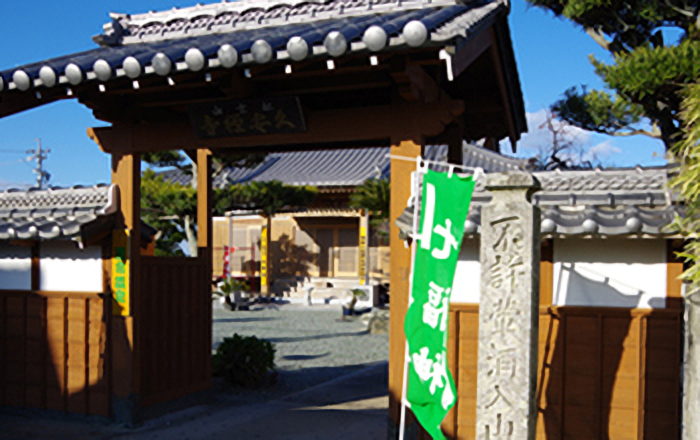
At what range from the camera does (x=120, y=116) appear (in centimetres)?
813

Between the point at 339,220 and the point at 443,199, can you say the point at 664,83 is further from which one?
the point at 339,220

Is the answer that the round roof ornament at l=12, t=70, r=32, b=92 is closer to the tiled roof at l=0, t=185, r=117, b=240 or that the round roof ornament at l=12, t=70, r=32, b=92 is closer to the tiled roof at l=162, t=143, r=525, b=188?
the tiled roof at l=0, t=185, r=117, b=240

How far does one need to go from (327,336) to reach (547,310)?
1230 cm

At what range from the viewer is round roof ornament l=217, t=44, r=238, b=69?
19.6 feet

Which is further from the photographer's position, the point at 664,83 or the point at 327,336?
the point at 327,336

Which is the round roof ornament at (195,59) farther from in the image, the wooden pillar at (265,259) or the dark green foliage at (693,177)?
the wooden pillar at (265,259)

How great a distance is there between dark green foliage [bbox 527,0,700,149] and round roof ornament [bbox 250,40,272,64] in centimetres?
608

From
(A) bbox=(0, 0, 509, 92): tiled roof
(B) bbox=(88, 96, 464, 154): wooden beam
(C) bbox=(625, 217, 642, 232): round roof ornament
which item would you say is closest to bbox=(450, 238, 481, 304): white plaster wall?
(B) bbox=(88, 96, 464, 154): wooden beam

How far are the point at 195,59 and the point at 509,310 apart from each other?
3533 millimetres

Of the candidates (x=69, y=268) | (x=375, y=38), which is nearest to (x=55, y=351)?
(x=69, y=268)

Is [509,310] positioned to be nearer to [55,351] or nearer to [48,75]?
[48,75]

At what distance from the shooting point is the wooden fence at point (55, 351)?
824 centimetres

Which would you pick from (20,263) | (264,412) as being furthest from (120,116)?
(264,412)

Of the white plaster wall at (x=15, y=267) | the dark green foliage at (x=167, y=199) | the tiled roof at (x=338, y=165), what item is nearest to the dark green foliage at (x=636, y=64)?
the white plaster wall at (x=15, y=267)
